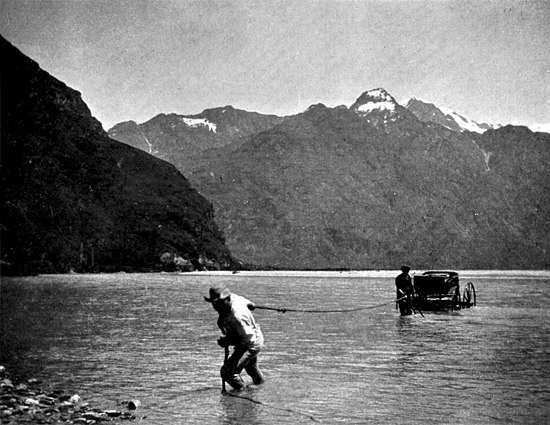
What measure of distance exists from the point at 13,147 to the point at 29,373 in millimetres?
152643

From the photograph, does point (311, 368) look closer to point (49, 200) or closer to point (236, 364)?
point (236, 364)

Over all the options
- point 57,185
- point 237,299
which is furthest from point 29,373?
point 57,185

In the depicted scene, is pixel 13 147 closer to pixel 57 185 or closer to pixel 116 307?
pixel 57 185

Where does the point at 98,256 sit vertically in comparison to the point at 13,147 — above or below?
below

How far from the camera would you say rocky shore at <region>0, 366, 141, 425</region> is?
11.9 meters

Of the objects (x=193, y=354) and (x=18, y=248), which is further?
(x=18, y=248)

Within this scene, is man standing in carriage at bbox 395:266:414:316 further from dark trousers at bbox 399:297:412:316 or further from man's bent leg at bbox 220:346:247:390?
man's bent leg at bbox 220:346:247:390

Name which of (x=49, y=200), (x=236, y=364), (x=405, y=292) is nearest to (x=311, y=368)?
(x=236, y=364)

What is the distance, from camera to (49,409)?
12578 millimetres

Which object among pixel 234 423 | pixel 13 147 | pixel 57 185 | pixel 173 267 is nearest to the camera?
pixel 234 423

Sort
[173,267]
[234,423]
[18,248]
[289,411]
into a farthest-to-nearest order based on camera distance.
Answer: [173,267], [18,248], [289,411], [234,423]

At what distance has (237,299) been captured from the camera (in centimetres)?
1457

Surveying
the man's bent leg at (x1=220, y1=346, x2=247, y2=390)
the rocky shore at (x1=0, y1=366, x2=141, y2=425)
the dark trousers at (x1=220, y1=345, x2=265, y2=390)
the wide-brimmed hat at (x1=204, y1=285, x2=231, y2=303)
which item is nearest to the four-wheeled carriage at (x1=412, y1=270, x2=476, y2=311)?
the dark trousers at (x1=220, y1=345, x2=265, y2=390)

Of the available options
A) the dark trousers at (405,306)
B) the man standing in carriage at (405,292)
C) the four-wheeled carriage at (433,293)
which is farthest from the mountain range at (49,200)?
the man standing in carriage at (405,292)
